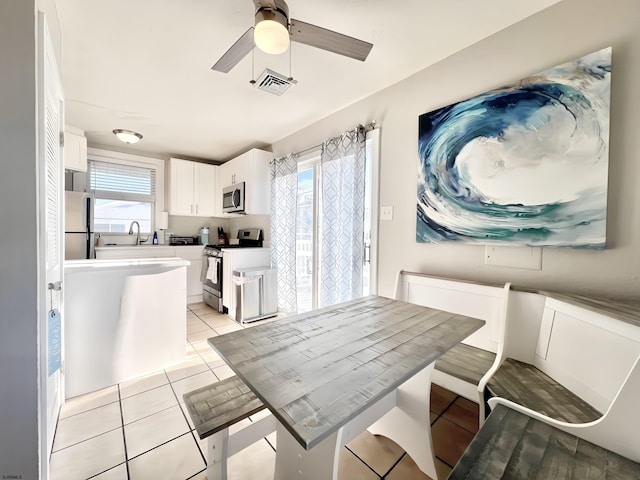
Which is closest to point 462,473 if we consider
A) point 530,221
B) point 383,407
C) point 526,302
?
point 383,407

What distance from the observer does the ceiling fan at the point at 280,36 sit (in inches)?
47.6

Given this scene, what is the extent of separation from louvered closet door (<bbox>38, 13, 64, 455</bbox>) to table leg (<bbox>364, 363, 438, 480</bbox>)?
1.60 m

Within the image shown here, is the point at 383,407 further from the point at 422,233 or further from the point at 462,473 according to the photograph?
the point at 422,233

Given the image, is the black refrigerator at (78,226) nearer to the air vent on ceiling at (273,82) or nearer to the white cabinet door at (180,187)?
the white cabinet door at (180,187)

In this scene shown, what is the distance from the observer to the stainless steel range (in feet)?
12.3

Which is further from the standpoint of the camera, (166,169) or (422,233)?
(166,169)

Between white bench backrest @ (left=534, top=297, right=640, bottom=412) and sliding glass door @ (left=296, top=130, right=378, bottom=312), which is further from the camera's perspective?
sliding glass door @ (left=296, top=130, right=378, bottom=312)

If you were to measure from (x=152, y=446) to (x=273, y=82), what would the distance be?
2435mm

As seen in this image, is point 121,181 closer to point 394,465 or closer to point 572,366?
point 394,465

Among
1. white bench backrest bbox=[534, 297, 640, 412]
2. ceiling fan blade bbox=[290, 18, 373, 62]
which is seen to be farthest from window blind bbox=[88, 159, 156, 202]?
white bench backrest bbox=[534, 297, 640, 412]

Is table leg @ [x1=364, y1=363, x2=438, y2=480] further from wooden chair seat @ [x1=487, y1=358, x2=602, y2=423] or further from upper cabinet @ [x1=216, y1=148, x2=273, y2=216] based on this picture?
upper cabinet @ [x1=216, y1=148, x2=273, y2=216]

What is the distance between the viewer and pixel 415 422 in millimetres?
1356

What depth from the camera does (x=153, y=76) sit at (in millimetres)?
2193

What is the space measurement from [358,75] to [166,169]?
3.67 metres
